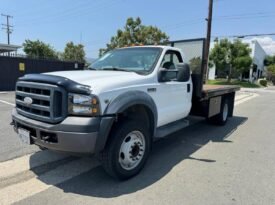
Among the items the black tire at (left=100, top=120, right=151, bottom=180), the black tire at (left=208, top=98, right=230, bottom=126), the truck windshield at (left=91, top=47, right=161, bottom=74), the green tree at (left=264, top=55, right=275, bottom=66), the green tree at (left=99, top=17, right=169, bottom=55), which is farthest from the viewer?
the green tree at (left=264, top=55, right=275, bottom=66)

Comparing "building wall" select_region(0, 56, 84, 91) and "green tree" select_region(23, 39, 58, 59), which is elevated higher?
"green tree" select_region(23, 39, 58, 59)

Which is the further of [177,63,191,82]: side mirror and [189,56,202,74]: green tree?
[189,56,202,74]: green tree

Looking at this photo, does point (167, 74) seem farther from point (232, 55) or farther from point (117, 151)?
point (232, 55)

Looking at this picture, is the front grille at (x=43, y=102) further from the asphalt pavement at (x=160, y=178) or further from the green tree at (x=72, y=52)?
the green tree at (x=72, y=52)

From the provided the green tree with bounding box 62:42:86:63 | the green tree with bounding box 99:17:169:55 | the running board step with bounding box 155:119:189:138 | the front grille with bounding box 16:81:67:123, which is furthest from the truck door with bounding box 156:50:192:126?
the green tree with bounding box 62:42:86:63

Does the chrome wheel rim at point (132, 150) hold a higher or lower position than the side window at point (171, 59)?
lower

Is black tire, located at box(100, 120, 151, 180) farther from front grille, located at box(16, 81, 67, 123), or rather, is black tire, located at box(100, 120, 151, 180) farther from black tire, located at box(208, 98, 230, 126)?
black tire, located at box(208, 98, 230, 126)

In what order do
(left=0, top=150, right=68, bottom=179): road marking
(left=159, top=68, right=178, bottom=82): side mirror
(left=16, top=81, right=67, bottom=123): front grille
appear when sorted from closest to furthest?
1. (left=16, top=81, right=67, bottom=123): front grille
2. (left=0, top=150, right=68, bottom=179): road marking
3. (left=159, top=68, right=178, bottom=82): side mirror

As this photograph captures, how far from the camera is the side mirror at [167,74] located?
4.36 m

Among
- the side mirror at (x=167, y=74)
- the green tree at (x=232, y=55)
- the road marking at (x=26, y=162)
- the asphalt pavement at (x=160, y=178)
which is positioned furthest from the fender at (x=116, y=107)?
the green tree at (x=232, y=55)

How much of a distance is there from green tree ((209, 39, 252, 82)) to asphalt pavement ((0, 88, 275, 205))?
2909 centimetres

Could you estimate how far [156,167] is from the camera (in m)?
4.34

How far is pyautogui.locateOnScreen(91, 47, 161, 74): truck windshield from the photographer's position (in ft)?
14.7

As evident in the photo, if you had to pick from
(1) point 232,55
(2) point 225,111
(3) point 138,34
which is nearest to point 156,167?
(2) point 225,111
